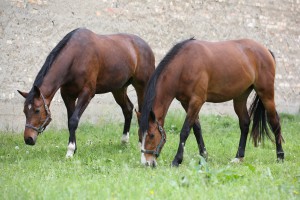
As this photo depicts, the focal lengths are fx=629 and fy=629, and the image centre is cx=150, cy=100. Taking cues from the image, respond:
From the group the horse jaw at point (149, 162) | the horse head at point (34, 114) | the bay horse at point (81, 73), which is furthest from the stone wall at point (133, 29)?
the horse jaw at point (149, 162)

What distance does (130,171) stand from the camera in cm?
725

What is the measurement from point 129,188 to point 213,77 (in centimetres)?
335

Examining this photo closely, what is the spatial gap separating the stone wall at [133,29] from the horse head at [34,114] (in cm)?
315

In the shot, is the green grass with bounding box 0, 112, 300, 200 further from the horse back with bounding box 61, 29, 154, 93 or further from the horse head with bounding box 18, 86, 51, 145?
the horse back with bounding box 61, 29, 154, 93

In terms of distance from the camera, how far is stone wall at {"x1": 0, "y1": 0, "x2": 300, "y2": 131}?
11953 millimetres

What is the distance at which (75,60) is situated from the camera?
373 inches

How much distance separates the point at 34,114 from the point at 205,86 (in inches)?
95.7

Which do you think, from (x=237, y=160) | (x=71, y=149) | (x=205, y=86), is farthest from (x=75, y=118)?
(x=237, y=160)

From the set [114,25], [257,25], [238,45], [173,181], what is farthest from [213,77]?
[257,25]

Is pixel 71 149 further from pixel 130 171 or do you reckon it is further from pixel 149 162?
pixel 130 171

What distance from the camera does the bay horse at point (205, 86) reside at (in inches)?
323

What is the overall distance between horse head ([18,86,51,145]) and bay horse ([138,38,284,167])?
1580 millimetres

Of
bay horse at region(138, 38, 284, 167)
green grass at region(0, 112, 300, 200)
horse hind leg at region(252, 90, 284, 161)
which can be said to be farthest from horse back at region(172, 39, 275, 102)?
green grass at region(0, 112, 300, 200)

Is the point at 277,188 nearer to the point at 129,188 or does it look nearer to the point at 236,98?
the point at 129,188
